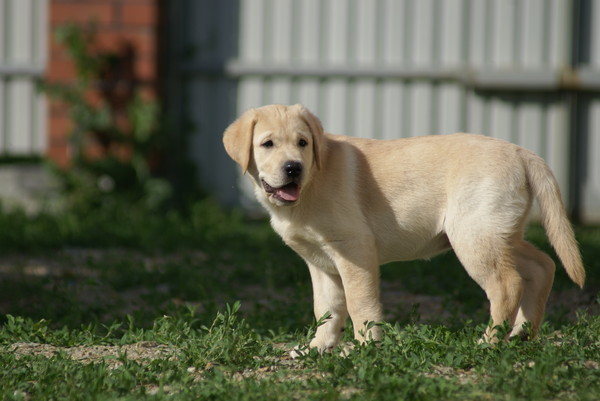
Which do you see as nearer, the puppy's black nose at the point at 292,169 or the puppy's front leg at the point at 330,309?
the puppy's black nose at the point at 292,169

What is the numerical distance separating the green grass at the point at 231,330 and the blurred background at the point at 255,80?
157 cm

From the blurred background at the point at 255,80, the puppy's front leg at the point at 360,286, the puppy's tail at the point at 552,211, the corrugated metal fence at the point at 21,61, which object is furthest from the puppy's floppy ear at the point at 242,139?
the corrugated metal fence at the point at 21,61

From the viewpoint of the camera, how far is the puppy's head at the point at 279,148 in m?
4.03

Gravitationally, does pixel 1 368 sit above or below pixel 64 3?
below

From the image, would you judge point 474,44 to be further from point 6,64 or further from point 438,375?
point 438,375

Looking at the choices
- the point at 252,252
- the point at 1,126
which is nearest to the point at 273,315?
the point at 252,252

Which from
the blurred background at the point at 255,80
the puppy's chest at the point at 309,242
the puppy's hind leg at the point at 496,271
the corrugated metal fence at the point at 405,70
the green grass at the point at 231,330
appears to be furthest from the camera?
the corrugated metal fence at the point at 405,70

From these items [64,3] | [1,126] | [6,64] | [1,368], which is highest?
[64,3]

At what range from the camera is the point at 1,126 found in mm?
9453

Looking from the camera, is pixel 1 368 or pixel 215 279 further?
pixel 215 279

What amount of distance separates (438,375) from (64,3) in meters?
6.83

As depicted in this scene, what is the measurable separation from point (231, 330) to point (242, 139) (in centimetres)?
96

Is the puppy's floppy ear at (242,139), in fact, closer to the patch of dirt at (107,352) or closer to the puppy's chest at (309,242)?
the puppy's chest at (309,242)

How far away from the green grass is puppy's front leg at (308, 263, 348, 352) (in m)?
0.11
